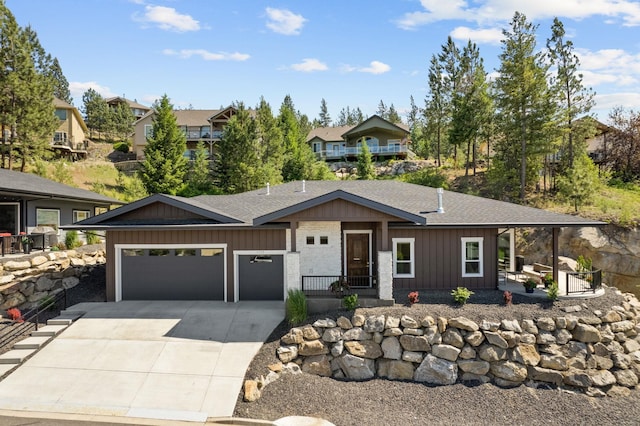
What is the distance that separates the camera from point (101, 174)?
1547 inches

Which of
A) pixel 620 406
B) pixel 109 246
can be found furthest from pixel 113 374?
pixel 620 406

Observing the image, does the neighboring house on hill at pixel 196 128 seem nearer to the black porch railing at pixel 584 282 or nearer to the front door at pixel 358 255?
the front door at pixel 358 255

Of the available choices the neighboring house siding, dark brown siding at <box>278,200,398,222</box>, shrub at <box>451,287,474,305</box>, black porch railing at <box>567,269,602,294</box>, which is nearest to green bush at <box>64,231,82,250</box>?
the neighboring house siding

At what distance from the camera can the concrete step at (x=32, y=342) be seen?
10.4m

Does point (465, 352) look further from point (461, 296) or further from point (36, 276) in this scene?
point (36, 276)

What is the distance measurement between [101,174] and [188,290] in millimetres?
31766

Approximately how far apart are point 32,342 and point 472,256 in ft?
46.6

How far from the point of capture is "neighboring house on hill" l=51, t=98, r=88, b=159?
137ft

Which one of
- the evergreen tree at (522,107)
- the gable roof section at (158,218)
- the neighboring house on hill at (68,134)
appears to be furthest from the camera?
the neighboring house on hill at (68,134)

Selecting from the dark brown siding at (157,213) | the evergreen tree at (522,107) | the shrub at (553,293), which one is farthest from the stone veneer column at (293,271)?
the evergreen tree at (522,107)

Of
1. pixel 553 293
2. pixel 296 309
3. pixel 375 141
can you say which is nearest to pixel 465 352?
pixel 553 293

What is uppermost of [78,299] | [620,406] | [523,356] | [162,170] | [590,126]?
[590,126]

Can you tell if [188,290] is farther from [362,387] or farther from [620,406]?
[620,406]

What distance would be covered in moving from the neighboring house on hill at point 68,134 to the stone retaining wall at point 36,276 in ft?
102
